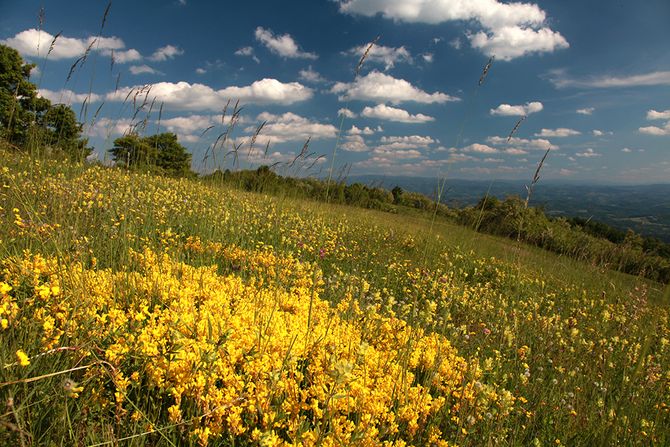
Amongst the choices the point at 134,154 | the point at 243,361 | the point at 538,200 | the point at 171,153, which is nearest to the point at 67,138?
the point at 134,154

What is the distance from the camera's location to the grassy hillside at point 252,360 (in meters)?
2.26

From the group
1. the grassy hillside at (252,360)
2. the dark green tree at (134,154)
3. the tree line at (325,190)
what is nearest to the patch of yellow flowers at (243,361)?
the grassy hillside at (252,360)

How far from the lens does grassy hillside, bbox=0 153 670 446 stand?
2.26 meters

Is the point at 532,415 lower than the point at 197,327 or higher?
lower

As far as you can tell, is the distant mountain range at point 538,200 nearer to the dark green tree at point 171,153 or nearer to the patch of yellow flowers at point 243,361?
the patch of yellow flowers at point 243,361

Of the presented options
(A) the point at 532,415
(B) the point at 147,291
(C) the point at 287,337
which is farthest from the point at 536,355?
(B) the point at 147,291

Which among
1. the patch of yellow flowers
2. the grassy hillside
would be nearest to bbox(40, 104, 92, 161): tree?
the grassy hillside

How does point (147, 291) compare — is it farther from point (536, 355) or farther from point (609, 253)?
point (609, 253)

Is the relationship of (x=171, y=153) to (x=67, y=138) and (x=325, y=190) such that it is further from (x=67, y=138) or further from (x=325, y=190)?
(x=325, y=190)

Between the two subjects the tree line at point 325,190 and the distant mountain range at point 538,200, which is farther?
the tree line at point 325,190

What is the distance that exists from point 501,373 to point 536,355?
3.43 feet

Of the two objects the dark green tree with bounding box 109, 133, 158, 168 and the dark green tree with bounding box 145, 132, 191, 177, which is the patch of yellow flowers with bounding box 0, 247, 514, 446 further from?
the dark green tree with bounding box 145, 132, 191, 177

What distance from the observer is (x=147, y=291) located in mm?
3600

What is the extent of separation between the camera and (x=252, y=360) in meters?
2.67
